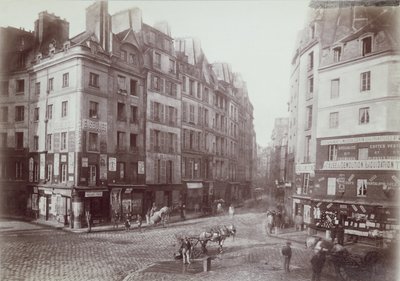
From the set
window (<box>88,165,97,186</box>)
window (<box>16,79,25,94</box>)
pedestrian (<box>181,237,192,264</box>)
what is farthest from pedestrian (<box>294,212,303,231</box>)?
window (<box>16,79,25,94</box>)

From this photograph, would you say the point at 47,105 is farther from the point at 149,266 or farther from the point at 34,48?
the point at 149,266

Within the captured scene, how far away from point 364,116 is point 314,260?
286cm

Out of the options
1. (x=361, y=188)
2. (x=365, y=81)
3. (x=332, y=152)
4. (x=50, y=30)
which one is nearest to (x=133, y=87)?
(x=50, y=30)

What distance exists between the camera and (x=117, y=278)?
755 cm

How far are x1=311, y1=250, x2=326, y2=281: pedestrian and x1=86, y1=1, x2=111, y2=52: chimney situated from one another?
7042 millimetres

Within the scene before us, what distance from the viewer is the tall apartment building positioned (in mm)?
6285

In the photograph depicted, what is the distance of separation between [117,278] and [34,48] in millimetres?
5906

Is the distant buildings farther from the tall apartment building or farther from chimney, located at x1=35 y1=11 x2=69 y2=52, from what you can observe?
the tall apartment building

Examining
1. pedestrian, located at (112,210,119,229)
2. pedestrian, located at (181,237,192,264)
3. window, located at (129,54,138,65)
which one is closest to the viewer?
pedestrian, located at (181,237,192,264)

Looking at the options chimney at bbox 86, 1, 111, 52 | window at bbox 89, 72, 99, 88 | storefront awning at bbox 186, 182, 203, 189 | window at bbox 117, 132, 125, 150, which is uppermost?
chimney at bbox 86, 1, 111, 52

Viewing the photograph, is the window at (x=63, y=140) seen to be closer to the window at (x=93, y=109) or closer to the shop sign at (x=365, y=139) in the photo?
the window at (x=93, y=109)

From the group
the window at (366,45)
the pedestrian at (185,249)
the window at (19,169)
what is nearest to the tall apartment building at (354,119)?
the window at (366,45)

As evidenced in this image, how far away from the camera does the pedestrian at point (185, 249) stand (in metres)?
7.70

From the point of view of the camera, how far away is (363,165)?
6.47 m
